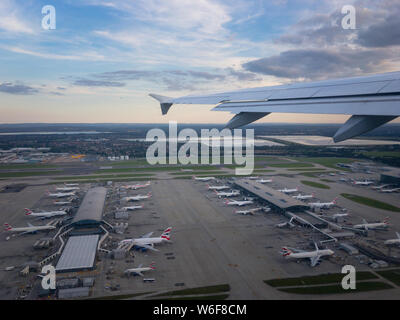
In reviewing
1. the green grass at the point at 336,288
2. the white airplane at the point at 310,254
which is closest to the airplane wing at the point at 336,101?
the green grass at the point at 336,288

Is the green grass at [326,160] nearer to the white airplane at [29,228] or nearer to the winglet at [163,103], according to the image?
the white airplane at [29,228]

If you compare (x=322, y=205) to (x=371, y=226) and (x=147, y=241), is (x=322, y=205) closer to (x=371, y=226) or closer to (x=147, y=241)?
(x=371, y=226)

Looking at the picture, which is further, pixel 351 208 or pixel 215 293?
pixel 351 208

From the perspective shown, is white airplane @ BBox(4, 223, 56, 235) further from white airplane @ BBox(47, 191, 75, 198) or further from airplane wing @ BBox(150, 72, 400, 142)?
Result: airplane wing @ BBox(150, 72, 400, 142)

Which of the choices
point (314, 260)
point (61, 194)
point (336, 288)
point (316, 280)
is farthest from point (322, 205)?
point (61, 194)

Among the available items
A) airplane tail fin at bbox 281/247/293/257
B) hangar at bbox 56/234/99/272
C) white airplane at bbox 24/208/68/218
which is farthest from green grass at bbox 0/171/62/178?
airplane tail fin at bbox 281/247/293/257
